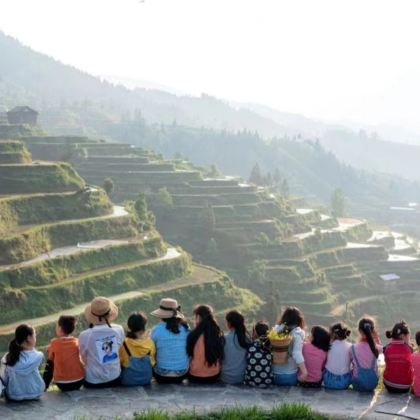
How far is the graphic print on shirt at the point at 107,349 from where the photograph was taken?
9.09 metres

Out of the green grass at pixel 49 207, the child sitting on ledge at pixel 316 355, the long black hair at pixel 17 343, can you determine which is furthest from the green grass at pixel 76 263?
the child sitting on ledge at pixel 316 355

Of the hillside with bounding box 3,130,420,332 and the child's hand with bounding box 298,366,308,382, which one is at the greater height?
the child's hand with bounding box 298,366,308,382

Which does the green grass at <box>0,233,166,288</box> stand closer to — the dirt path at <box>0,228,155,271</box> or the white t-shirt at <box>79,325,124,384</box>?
the dirt path at <box>0,228,155,271</box>

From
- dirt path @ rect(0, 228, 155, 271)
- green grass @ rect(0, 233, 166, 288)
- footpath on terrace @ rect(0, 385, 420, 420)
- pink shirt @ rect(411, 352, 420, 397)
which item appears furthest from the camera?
dirt path @ rect(0, 228, 155, 271)

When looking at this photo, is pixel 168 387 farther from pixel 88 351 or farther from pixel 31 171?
pixel 31 171

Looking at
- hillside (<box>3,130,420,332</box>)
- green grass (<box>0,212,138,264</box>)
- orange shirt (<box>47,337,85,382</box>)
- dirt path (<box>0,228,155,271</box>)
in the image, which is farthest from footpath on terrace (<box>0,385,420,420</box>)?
hillside (<box>3,130,420,332</box>)

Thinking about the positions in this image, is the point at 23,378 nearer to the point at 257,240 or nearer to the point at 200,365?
the point at 200,365

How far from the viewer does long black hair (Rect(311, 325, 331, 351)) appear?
976 centimetres

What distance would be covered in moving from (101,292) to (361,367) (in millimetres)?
24032

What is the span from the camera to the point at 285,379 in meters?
9.71

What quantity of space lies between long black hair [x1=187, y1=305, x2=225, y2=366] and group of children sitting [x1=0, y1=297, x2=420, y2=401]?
14 mm

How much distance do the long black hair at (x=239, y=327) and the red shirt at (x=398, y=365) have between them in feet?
6.73

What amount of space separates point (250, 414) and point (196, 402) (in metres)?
1.05

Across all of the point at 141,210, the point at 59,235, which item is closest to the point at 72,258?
Answer: the point at 59,235
